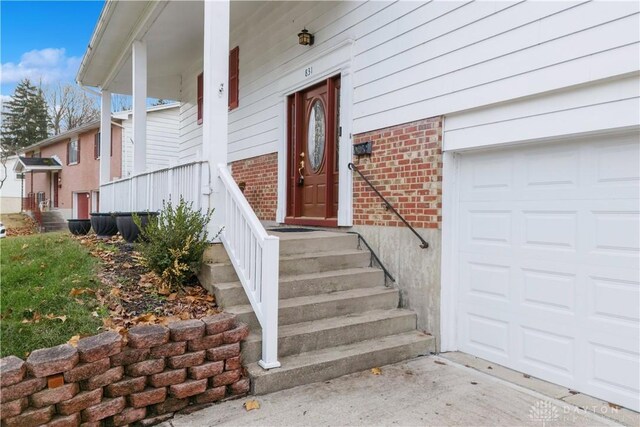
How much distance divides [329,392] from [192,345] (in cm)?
110

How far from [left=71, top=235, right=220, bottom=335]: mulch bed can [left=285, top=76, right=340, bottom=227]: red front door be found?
233cm

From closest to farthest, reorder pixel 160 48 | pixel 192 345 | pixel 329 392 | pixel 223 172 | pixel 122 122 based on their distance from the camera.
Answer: pixel 192 345 < pixel 329 392 < pixel 223 172 < pixel 160 48 < pixel 122 122

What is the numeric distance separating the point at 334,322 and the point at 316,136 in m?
3.07

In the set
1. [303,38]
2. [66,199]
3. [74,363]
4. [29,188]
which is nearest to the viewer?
[74,363]

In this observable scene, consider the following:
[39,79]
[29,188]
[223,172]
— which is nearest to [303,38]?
[223,172]

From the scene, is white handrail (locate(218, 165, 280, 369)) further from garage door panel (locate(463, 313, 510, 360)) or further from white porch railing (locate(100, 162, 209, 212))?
garage door panel (locate(463, 313, 510, 360))

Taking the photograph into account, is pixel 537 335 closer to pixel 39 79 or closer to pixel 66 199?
pixel 66 199

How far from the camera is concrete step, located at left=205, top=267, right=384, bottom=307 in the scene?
3711 millimetres

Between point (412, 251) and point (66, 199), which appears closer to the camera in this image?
point (412, 251)

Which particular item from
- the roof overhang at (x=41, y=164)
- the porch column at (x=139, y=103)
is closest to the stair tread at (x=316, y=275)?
the porch column at (x=139, y=103)

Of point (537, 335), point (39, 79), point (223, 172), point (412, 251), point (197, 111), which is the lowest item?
point (537, 335)

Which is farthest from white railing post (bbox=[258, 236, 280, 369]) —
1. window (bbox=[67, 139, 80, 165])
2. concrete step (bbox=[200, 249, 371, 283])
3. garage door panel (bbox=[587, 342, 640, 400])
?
window (bbox=[67, 139, 80, 165])

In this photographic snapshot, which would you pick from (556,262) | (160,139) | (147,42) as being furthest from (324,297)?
(160,139)

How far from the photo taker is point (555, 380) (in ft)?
11.3
